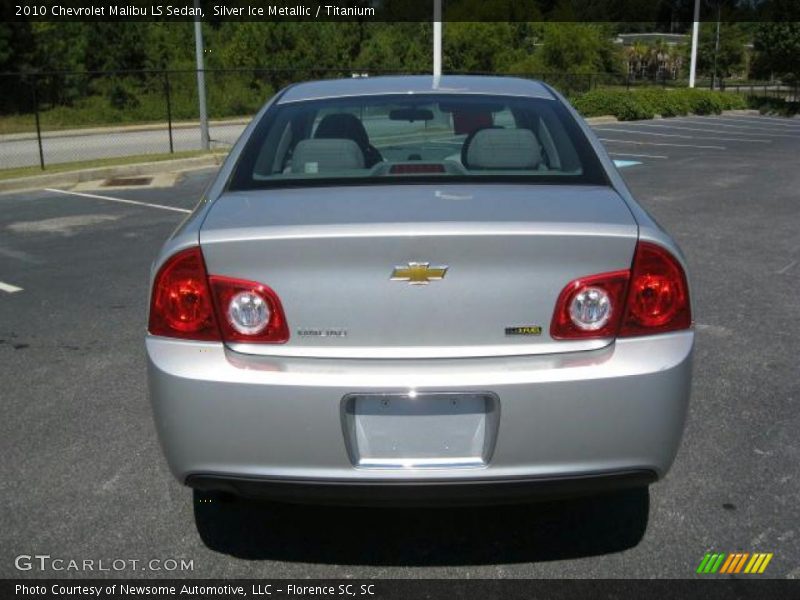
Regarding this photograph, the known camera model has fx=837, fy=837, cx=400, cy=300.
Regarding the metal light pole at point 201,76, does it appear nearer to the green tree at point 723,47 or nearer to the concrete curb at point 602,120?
the concrete curb at point 602,120

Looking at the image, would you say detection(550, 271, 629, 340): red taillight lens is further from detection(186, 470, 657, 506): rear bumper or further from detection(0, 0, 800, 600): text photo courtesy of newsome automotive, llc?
detection(186, 470, 657, 506): rear bumper

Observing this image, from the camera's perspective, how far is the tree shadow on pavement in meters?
2.97

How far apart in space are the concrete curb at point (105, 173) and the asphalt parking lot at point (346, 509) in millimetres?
7306

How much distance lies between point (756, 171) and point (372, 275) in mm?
14292

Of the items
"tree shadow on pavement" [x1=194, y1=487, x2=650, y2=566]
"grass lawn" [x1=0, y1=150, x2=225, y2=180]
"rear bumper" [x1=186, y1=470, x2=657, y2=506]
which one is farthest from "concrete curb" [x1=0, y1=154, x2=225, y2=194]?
"rear bumper" [x1=186, y1=470, x2=657, y2=506]

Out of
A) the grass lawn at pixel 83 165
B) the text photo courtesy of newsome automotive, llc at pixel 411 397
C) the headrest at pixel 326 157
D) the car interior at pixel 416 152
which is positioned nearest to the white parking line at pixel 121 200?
the grass lawn at pixel 83 165

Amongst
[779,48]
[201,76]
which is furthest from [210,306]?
[779,48]

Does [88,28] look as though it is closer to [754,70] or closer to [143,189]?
[143,189]

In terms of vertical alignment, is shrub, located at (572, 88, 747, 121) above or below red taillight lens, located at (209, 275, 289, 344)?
below

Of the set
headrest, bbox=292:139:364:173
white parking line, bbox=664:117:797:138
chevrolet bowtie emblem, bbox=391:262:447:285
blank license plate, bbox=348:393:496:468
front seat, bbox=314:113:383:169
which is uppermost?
front seat, bbox=314:113:383:169

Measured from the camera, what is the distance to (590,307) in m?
2.48

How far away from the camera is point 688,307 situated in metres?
2.61

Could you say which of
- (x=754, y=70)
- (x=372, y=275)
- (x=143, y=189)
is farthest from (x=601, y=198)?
(x=754, y=70)

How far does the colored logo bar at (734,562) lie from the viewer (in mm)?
2855
